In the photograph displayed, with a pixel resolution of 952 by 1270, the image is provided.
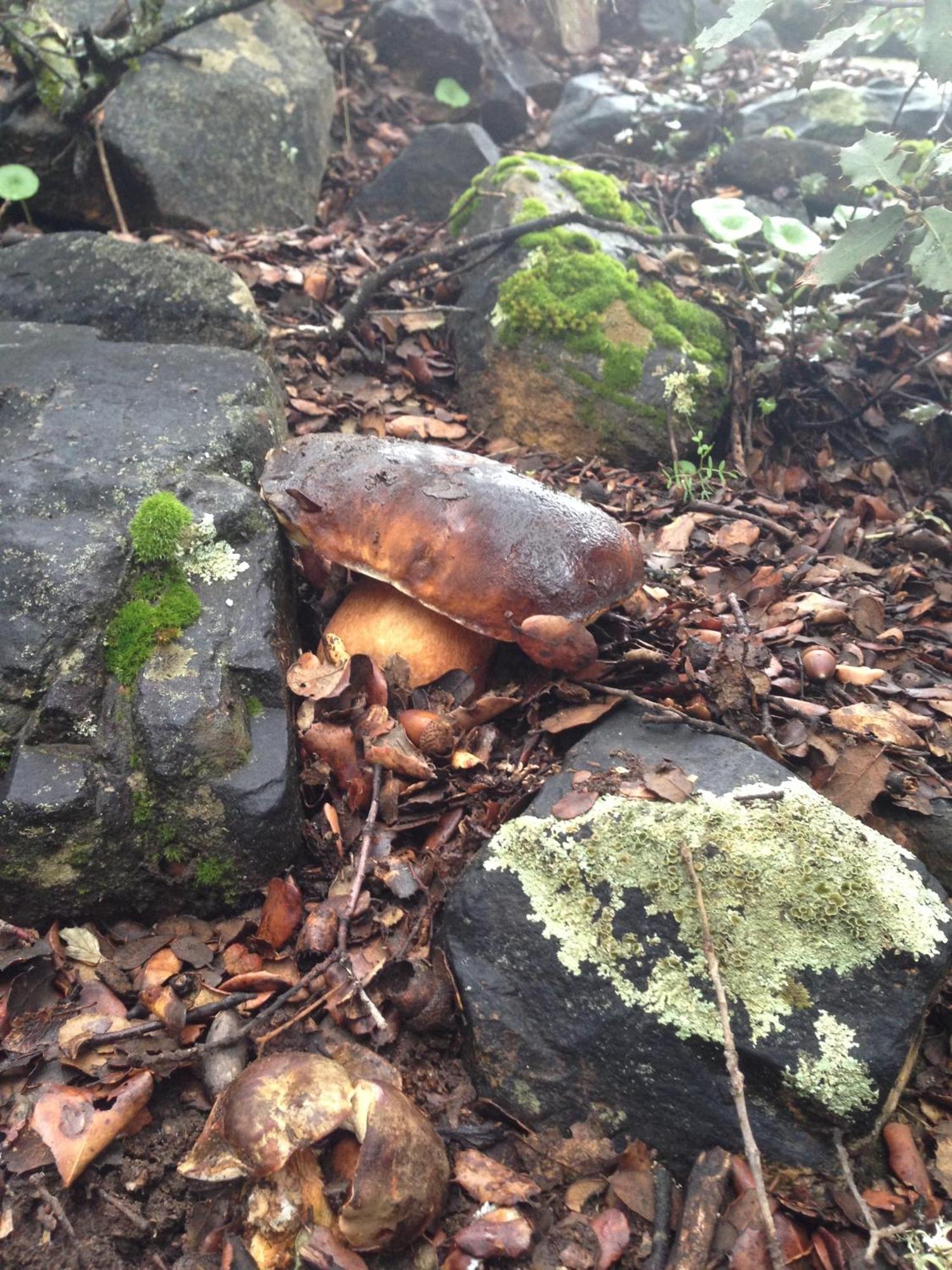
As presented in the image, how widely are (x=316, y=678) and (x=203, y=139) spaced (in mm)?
4833

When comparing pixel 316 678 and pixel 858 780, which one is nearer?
pixel 858 780

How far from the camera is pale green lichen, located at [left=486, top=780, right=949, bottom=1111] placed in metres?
2.11

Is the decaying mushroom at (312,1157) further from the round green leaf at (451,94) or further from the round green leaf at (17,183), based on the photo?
the round green leaf at (451,94)

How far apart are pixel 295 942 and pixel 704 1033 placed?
3.92 ft

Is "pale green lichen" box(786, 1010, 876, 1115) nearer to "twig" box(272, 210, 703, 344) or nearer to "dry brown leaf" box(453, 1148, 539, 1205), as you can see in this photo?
"dry brown leaf" box(453, 1148, 539, 1205)

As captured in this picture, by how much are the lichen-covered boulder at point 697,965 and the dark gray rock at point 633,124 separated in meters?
6.98

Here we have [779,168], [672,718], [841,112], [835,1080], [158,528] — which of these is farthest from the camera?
[841,112]

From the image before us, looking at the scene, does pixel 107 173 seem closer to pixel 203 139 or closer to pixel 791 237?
pixel 203 139

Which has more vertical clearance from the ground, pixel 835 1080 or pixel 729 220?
pixel 729 220

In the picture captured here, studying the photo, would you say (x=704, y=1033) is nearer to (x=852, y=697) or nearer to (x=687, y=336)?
(x=852, y=697)

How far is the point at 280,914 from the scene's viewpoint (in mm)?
2572

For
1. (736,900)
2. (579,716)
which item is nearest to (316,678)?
(579,716)

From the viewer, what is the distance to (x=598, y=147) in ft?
25.5

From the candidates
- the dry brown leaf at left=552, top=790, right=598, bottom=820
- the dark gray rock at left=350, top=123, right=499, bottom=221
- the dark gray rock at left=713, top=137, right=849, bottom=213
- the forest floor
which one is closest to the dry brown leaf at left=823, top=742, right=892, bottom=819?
the forest floor
